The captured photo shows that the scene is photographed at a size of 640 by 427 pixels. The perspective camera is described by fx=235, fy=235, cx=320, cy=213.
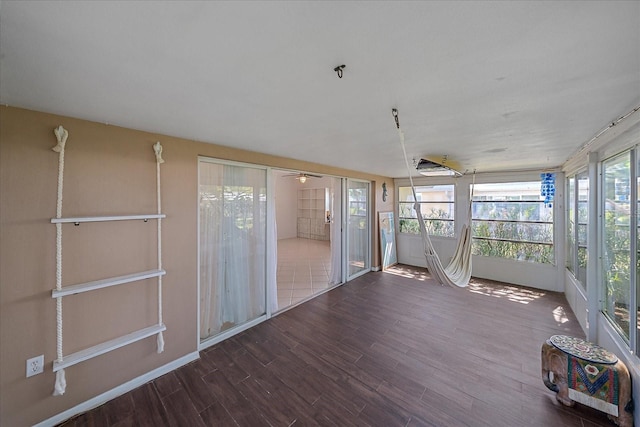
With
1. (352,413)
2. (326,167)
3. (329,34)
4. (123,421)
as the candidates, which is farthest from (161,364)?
(326,167)

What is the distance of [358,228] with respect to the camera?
4953 mm

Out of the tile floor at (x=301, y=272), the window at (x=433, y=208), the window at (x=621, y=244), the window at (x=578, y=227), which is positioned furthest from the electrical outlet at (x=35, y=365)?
the window at (x=433, y=208)

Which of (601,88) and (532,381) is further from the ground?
(601,88)

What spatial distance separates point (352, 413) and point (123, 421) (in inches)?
64.4

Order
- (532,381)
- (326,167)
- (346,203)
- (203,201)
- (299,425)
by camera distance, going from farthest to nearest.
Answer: (346,203)
(326,167)
(203,201)
(532,381)
(299,425)

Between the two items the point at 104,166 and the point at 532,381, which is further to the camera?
the point at 532,381

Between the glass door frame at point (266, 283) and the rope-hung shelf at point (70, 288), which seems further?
the glass door frame at point (266, 283)

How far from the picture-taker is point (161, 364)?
212 centimetres

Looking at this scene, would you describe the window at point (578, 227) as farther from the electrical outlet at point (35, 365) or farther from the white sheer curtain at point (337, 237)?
the electrical outlet at point (35, 365)

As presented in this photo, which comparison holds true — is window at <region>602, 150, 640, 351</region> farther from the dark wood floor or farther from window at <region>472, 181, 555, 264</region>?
window at <region>472, 181, 555, 264</region>

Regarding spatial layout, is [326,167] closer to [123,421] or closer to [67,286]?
[67,286]

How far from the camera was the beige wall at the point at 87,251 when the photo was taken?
1511mm

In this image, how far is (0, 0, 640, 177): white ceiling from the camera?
30.5 inches

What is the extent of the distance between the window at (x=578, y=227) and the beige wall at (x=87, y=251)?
14.5 feet
